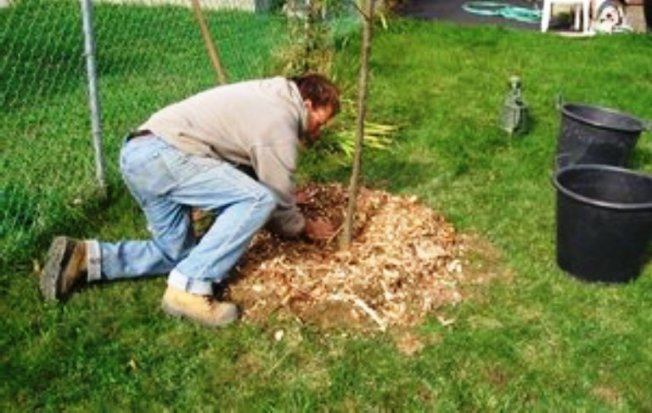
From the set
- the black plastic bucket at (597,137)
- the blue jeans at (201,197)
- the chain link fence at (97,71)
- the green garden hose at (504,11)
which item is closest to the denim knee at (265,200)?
the blue jeans at (201,197)

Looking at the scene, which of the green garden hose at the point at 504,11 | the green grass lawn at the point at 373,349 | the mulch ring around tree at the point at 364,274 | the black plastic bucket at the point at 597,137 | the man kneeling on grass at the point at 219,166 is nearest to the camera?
the green grass lawn at the point at 373,349

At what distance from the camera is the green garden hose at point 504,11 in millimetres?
12070

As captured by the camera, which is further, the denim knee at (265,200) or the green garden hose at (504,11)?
the green garden hose at (504,11)

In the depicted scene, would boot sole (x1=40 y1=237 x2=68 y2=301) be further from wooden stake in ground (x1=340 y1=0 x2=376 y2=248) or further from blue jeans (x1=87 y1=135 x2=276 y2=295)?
wooden stake in ground (x1=340 y1=0 x2=376 y2=248)

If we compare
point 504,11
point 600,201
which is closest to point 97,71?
point 600,201

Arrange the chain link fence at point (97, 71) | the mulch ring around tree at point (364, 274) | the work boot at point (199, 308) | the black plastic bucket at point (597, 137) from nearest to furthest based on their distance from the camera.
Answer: the work boot at point (199, 308)
the mulch ring around tree at point (364, 274)
the chain link fence at point (97, 71)
the black plastic bucket at point (597, 137)

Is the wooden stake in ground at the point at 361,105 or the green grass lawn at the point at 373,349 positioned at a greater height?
the wooden stake in ground at the point at 361,105

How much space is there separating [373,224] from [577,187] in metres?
1.18

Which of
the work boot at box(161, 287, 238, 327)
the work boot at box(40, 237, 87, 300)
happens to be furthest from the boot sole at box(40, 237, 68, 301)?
the work boot at box(161, 287, 238, 327)

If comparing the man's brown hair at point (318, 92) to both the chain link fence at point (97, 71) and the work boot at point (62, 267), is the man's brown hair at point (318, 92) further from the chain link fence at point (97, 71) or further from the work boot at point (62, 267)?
the chain link fence at point (97, 71)

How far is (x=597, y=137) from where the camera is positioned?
18.1 ft

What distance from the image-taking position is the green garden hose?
1207 centimetres

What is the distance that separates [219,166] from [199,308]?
678 mm

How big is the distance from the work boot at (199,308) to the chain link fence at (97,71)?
996 mm
